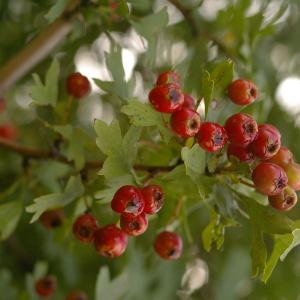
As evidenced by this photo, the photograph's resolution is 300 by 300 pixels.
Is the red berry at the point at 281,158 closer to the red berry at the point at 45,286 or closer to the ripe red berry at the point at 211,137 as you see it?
the ripe red berry at the point at 211,137

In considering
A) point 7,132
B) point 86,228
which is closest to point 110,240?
point 86,228

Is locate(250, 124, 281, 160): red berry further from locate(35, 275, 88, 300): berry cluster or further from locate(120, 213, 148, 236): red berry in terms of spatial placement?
locate(35, 275, 88, 300): berry cluster

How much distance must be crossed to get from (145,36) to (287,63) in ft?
1.84

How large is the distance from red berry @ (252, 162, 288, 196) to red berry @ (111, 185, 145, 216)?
97 millimetres

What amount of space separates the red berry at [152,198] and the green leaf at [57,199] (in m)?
0.09

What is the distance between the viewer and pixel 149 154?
0.65 m

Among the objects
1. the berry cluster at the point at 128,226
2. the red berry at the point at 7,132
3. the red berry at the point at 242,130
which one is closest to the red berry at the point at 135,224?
the berry cluster at the point at 128,226

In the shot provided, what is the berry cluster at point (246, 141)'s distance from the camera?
511mm

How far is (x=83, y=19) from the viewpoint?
73 cm

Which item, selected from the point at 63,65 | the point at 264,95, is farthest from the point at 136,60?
the point at 264,95

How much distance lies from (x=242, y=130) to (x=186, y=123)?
5 centimetres

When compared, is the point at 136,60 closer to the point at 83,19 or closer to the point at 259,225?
the point at 83,19

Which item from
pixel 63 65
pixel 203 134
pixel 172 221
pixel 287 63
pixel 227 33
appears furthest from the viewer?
pixel 287 63

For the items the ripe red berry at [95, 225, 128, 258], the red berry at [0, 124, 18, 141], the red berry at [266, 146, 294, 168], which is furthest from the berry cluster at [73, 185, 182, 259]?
the red berry at [0, 124, 18, 141]
